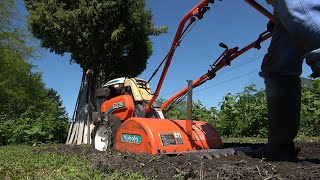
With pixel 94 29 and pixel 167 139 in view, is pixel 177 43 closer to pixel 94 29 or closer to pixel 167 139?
pixel 167 139

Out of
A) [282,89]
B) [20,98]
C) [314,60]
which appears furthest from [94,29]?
[20,98]

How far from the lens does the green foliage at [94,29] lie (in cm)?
1039

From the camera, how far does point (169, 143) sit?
4.18 m

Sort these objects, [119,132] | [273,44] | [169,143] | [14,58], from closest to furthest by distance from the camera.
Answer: [273,44]
[169,143]
[119,132]
[14,58]

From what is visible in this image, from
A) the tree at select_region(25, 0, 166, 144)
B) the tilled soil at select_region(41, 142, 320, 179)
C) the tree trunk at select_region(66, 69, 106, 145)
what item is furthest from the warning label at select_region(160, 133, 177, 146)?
the tree trunk at select_region(66, 69, 106, 145)

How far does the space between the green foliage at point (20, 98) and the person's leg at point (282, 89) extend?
8.40 meters

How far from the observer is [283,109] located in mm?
3021

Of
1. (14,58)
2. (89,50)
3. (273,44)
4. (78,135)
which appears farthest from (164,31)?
(14,58)

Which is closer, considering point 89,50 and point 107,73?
point 89,50

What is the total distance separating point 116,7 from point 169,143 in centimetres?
703

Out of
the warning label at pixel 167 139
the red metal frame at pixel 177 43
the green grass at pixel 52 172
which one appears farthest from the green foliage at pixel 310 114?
the green grass at pixel 52 172

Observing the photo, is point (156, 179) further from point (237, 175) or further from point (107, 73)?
point (107, 73)

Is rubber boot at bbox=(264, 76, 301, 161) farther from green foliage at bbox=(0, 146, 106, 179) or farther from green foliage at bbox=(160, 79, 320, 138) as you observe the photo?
green foliage at bbox=(160, 79, 320, 138)

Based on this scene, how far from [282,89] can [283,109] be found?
0.50 feet
